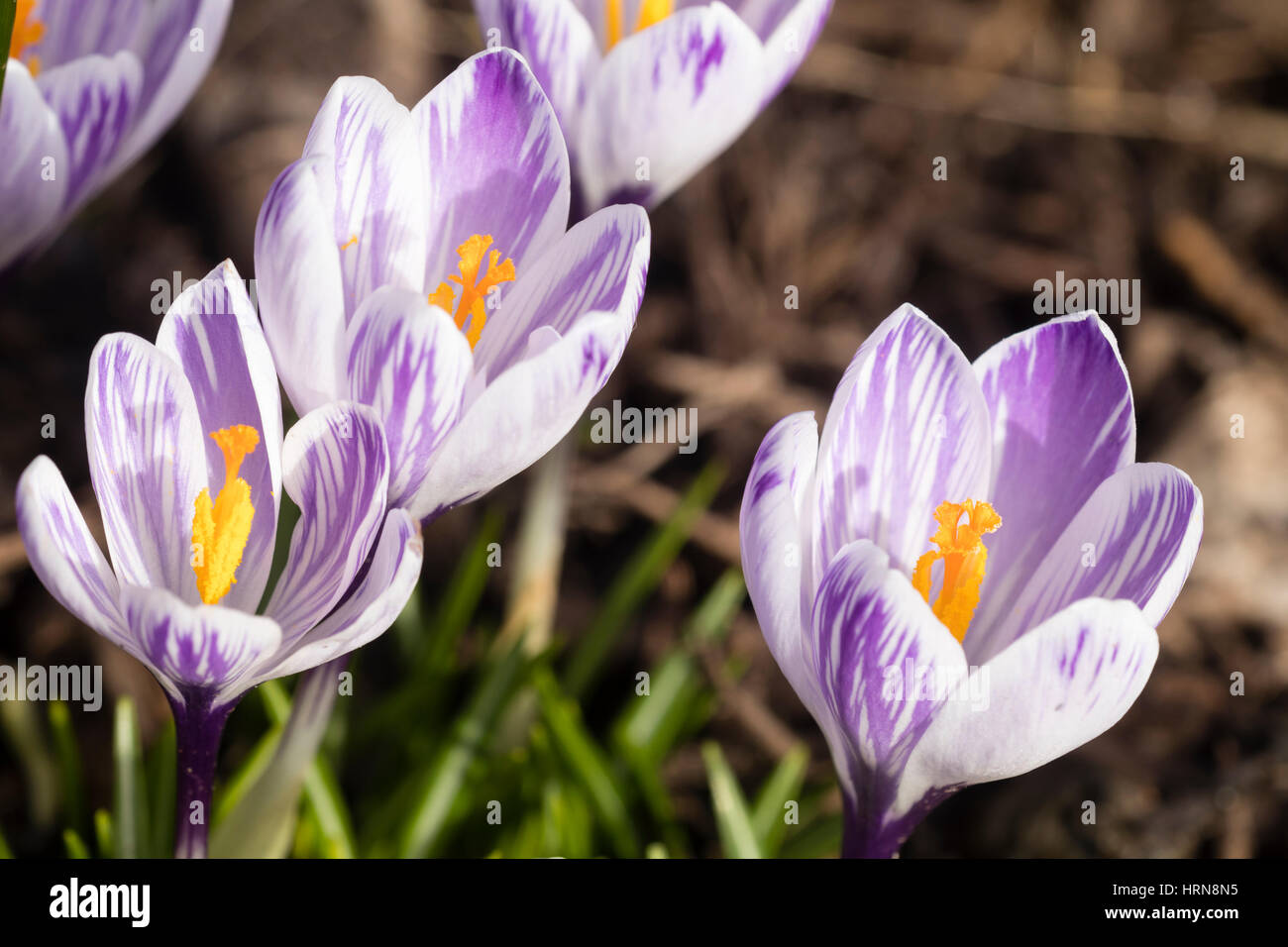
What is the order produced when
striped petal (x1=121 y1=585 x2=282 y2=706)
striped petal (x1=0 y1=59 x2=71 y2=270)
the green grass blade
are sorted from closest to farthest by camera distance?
striped petal (x1=121 y1=585 x2=282 y2=706) < striped petal (x1=0 y1=59 x2=71 y2=270) < the green grass blade

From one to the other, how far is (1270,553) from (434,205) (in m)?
1.43

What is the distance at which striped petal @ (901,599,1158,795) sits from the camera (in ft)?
2.16

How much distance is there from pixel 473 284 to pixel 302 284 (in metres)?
0.12

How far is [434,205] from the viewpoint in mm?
833

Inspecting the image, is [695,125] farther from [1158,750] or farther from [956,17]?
[956,17]

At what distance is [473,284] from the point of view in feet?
2.58

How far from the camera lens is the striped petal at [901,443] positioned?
2.59ft

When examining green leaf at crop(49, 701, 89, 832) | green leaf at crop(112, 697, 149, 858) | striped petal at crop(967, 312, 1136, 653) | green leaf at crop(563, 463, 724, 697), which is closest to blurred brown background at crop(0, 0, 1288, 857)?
green leaf at crop(563, 463, 724, 697)

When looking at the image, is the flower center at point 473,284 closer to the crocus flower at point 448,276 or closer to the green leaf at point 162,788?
the crocus flower at point 448,276

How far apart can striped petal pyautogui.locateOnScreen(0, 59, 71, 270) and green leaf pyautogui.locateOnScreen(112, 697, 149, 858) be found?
430 mm
